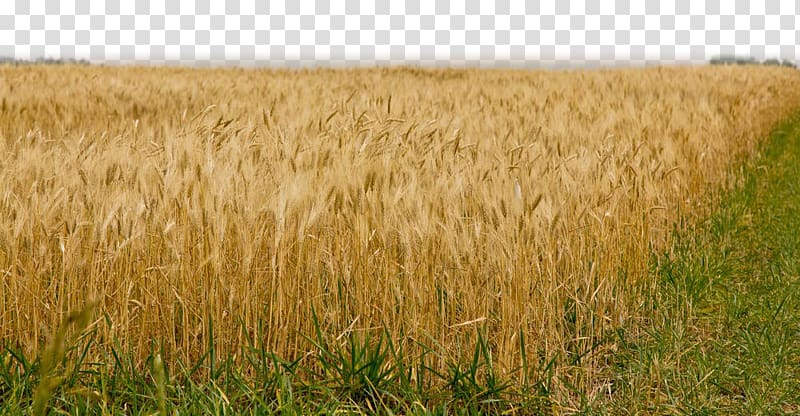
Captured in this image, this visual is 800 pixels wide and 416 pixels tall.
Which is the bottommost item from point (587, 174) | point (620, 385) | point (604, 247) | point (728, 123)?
point (620, 385)

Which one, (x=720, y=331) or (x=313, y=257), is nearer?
(x=313, y=257)

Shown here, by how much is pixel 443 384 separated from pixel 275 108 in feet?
13.8

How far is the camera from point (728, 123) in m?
6.14

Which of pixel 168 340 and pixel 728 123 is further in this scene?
pixel 728 123

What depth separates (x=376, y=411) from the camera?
6.23 feet

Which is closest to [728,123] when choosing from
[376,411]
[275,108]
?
[275,108]

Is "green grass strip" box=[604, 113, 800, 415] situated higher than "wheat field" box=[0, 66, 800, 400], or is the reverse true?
"wheat field" box=[0, 66, 800, 400]

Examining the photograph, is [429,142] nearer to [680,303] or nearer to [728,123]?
[680,303]

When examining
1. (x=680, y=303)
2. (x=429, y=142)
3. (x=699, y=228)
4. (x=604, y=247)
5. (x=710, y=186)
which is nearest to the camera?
(x=604, y=247)

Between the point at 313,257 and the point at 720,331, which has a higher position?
the point at 313,257

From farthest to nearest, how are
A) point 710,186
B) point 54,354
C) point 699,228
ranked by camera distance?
point 710,186 → point 699,228 → point 54,354

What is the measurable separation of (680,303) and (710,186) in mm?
1782

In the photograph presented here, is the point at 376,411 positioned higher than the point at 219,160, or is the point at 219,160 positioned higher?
the point at 219,160

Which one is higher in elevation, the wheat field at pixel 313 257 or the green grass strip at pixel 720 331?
the wheat field at pixel 313 257
